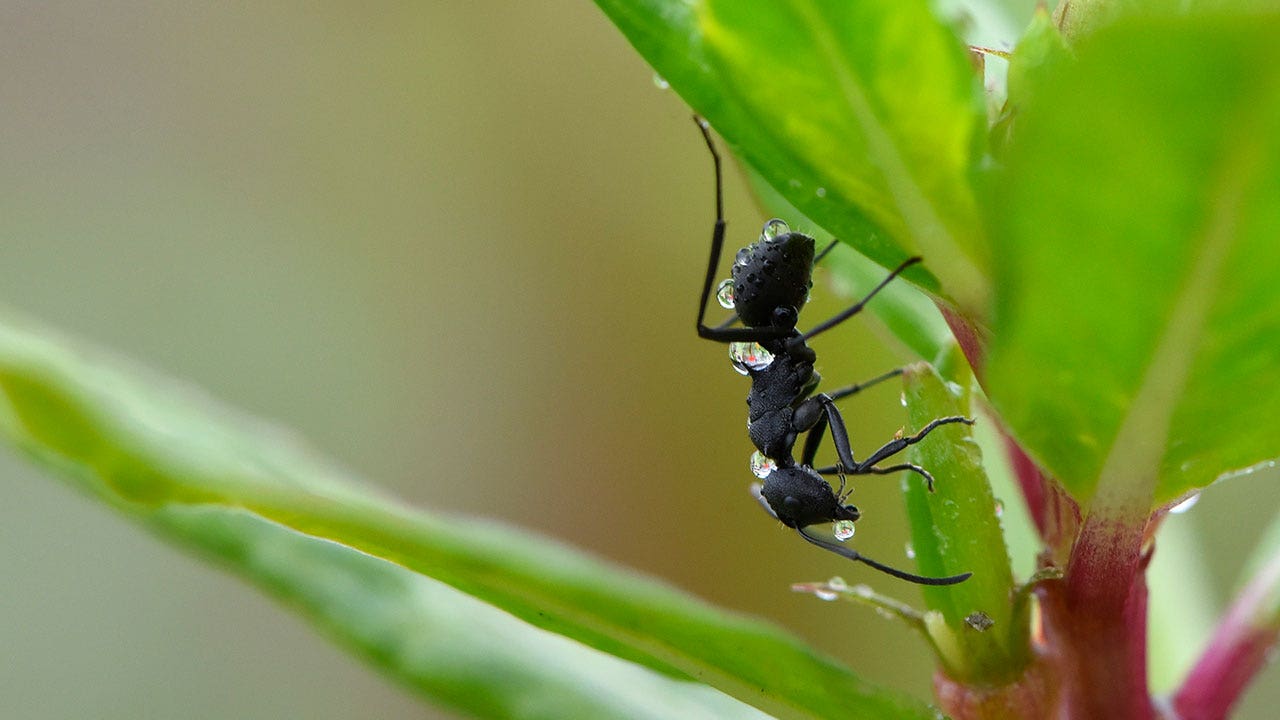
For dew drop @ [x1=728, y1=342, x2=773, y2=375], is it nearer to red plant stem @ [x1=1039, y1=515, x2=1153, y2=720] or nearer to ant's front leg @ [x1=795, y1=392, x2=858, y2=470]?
ant's front leg @ [x1=795, y1=392, x2=858, y2=470]

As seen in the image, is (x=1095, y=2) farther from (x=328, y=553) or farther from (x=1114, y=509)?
(x=328, y=553)

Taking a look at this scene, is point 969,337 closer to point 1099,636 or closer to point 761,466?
point 1099,636

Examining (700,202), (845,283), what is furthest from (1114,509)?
(700,202)

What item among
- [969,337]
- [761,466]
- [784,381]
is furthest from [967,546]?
[784,381]

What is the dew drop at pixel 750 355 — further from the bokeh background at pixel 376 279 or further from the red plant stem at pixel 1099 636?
the bokeh background at pixel 376 279

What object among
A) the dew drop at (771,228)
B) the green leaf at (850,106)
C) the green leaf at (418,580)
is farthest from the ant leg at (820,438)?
the green leaf at (850,106)

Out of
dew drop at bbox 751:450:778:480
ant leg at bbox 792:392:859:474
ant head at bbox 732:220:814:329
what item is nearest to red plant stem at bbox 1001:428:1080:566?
dew drop at bbox 751:450:778:480
